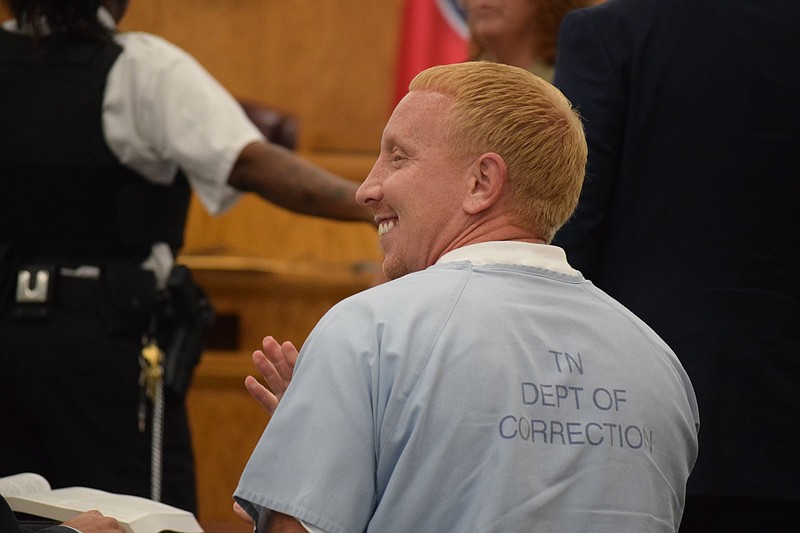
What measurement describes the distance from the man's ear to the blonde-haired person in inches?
47.8

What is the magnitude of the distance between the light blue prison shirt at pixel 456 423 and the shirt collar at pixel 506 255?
0.02 metres

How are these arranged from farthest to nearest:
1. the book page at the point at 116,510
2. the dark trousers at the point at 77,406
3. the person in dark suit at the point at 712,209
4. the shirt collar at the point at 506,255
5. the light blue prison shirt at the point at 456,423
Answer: the dark trousers at the point at 77,406
the person in dark suit at the point at 712,209
the book page at the point at 116,510
the shirt collar at the point at 506,255
the light blue prison shirt at the point at 456,423

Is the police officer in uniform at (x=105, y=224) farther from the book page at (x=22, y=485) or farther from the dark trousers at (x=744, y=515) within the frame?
the dark trousers at (x=744, y=515)

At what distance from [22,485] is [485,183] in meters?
0.79

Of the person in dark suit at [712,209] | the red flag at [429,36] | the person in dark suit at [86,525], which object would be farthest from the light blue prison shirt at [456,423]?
the red flag at [429,36]

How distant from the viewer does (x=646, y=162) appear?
1.89 metres

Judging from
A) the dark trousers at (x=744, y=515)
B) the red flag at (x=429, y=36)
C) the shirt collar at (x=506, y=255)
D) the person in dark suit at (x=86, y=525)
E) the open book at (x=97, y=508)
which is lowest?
the red flag at (x=429, y=36)

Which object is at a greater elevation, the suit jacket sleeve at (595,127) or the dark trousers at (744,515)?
the suit jacket sleeve at (595,127)

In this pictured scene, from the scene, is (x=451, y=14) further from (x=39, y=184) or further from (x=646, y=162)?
(x=646, y=162)

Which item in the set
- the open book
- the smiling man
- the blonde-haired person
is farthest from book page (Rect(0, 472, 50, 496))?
the blonde-haired person

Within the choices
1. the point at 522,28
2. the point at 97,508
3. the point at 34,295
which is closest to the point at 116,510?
the point at 97,508

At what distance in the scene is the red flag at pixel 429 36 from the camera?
6078mm

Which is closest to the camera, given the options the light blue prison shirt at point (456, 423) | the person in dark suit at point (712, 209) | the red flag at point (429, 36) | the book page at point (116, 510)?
the light blue prison shirt at point (456, 423)

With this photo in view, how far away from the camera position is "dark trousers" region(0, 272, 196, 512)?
2.45 meters
